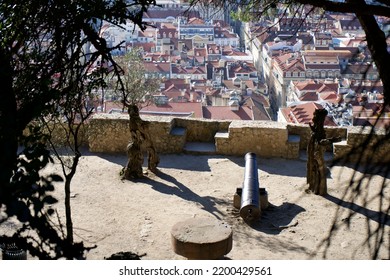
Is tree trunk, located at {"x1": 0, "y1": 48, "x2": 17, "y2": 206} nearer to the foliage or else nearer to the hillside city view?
the foliage

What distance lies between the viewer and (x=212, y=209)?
8070 millimetres

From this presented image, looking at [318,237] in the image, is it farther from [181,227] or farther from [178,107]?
[178,107]

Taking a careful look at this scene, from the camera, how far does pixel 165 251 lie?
6902mm

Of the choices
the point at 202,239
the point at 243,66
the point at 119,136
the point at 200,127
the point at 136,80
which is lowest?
the point at 243,66

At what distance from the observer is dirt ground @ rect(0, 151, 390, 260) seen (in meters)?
7.02

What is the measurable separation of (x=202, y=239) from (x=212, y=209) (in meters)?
1.68

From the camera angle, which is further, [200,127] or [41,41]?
[200,127]

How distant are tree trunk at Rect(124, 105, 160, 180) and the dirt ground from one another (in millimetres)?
151

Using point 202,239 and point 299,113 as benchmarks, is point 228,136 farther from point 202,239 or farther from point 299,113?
point 299,113

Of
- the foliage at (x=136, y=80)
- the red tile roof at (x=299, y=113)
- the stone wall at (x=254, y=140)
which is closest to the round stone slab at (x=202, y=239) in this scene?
the stone wall at (x=254, y=140)

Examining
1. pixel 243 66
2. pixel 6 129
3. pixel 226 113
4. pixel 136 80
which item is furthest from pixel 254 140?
pixel 243 66

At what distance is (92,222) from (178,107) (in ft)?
58.1

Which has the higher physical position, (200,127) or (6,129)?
(6,129)

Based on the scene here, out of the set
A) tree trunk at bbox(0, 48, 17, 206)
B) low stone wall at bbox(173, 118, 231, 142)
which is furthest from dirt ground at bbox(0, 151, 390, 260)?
tree trunk at bbox(0, 48, 17, 206)
